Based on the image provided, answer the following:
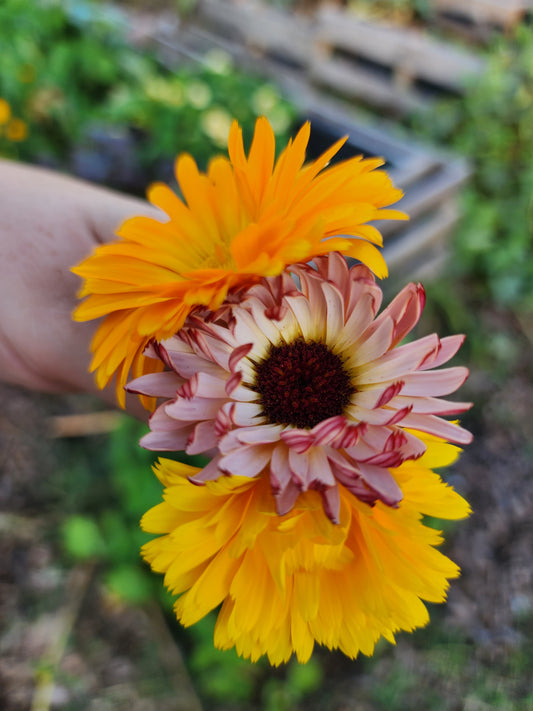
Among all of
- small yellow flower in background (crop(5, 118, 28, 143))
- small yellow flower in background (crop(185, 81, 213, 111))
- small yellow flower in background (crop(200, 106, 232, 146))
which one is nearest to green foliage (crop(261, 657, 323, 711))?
small yellow flower in background (crop(200, 106, 232, 146))

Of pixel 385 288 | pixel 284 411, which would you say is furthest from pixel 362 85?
pixel 284 411

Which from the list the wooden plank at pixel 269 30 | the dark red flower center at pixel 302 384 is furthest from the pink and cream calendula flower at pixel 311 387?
the wooden plank at pixel 269 30

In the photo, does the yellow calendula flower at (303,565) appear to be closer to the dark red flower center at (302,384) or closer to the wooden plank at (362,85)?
the dark red flower center at (302,384)

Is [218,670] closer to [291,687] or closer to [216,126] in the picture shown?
[291,687]

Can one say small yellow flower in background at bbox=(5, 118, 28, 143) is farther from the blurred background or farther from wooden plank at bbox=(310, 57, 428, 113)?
wooden plank at bbox=(310, 57, 428, 113)

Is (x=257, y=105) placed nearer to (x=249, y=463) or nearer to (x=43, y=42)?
(x=43, y=42)
